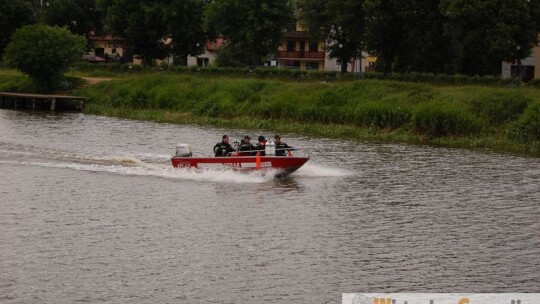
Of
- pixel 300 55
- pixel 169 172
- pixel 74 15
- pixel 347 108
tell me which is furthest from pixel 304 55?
pixel 169 172

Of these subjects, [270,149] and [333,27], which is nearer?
[270,149]

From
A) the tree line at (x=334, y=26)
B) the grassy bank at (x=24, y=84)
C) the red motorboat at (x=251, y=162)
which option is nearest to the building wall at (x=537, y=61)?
the tree line at (x=334, y=26)

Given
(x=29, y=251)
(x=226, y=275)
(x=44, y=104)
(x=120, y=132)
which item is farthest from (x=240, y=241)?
(x=44, y=104)

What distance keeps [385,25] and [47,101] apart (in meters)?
30.1

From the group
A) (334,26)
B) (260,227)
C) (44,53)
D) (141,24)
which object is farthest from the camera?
(141,24)

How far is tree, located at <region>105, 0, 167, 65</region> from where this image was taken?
9812 centimetres

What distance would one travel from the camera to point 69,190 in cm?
3778

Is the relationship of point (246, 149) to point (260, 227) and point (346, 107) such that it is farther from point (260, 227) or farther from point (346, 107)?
point (346, 107)

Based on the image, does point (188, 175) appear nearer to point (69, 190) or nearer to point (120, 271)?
point (69, 190)

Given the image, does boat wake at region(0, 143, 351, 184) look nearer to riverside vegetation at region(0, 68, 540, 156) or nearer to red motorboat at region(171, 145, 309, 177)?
red motorboat at region(171, 145, 309, 177)

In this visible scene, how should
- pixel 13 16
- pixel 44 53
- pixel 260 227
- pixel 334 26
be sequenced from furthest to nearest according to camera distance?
pixel 13 16 → pixel 334 26 → pixel 44 53 → pixel 260 227

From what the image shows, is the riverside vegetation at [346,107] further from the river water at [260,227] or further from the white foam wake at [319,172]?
the white foam wake at [319,172]

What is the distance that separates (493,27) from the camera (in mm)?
69500

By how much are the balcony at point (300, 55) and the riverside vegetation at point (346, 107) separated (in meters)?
39.4
